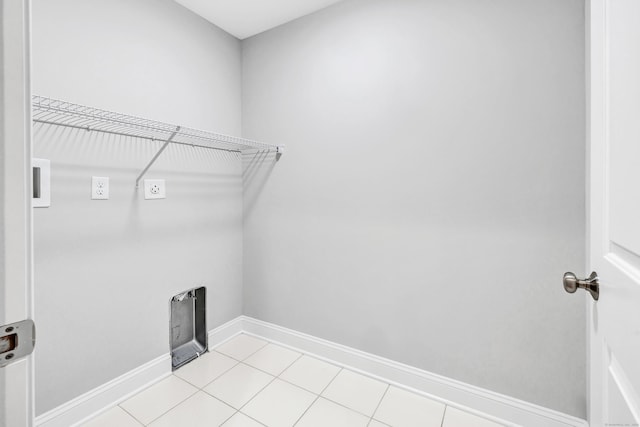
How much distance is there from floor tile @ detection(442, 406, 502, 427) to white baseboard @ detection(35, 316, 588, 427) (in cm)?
3

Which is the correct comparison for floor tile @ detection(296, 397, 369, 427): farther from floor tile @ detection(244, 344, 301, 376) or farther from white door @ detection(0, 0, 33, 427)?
white door @ detection(0, 0, 33, 427)

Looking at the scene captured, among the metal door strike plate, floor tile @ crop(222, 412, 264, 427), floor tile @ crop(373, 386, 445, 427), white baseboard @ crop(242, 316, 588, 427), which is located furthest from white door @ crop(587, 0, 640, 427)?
floor tile @ crop(222, 412, 264, 427)

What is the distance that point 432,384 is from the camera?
1.52m

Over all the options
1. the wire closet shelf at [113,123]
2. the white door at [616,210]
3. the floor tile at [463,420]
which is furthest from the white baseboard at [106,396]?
the white door at [616,210]

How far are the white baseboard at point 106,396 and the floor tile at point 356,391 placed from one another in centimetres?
101

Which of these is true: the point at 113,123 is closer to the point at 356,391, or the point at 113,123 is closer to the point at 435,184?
the point at 435,184

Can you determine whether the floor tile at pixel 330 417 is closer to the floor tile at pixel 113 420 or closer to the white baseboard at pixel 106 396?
the floor tile at pixel 113 420

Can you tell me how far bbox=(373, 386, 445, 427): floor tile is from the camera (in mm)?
1364

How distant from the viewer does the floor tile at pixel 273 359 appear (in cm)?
178

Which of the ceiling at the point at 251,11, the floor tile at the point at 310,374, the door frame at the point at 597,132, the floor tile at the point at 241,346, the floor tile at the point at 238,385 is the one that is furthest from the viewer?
the floor tile at the point at 241,346

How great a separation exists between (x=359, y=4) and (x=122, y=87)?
1.43 m

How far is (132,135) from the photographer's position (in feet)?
4.99

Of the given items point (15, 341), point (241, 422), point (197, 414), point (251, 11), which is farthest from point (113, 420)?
point (251, 11)

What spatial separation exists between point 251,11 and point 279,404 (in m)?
2.39
